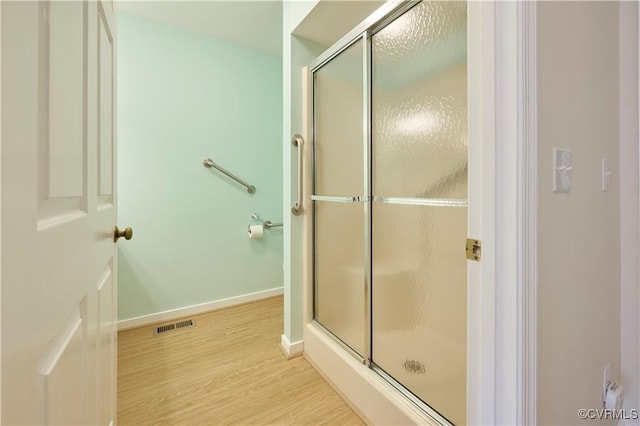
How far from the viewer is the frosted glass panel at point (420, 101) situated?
93 cm

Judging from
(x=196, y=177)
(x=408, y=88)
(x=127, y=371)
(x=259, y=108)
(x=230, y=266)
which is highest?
(x=259, y=108)

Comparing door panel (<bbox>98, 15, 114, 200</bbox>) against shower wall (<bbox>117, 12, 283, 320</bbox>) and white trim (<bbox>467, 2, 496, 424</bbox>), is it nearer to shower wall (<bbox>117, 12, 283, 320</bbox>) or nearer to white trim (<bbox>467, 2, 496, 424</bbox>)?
white trim (<bbox>467, 2, 496, 424</bbox>)

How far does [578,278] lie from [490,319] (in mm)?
443

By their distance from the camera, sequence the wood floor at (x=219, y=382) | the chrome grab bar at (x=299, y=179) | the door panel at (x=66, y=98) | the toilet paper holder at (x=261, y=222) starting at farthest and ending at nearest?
the toilet paper holder at (x=261, y=222) < the chrome grab bar at (x=299, y=179) < the wood floor at (x=219, y=382) < the door panel at (x=66, y=98)

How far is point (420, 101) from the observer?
1.04 metres

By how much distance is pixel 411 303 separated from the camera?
3.69 feet

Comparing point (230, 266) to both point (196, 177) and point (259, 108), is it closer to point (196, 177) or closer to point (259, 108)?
point (196, 177)

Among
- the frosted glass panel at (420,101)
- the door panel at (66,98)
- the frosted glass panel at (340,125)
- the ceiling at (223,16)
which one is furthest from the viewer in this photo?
the ceiling at (223,16)

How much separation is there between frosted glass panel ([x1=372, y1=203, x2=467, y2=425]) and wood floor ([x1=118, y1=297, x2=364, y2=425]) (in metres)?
0.38

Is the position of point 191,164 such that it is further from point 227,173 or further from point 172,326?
point 172,326

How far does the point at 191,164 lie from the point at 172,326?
1310 millimetres

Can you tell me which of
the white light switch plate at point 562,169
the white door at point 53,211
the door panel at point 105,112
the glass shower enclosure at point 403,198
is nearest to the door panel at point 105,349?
the white door at point 53,211

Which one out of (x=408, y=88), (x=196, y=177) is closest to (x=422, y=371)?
(x=408, y=88)

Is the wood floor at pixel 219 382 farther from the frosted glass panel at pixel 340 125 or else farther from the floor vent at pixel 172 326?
the frosted glass panel at pixel 340 125
